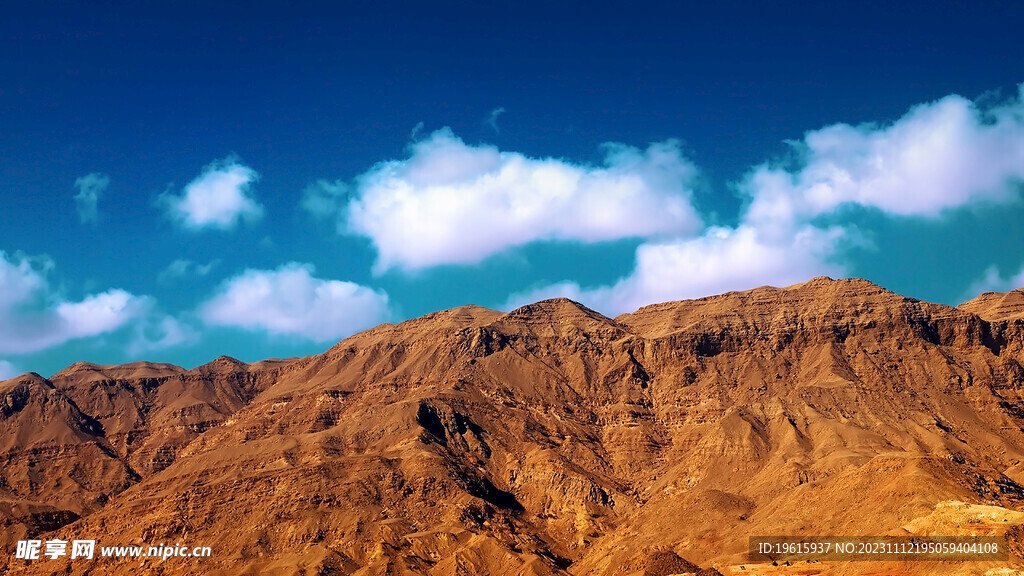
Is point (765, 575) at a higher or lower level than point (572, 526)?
lower

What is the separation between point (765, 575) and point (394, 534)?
62.8m

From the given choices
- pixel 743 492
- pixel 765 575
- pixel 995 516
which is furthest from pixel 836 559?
pixel 743 492

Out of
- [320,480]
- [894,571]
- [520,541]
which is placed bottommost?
[894,571]

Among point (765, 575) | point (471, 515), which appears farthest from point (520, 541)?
point (765, 575)

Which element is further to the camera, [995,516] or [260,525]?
[260,525]

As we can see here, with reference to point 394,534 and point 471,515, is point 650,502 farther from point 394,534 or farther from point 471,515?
point 394,534

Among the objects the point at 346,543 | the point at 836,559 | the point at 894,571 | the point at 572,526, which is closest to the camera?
the point at 894,571

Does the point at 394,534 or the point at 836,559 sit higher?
the point at 394,534

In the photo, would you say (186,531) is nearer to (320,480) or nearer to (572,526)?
(320,480)

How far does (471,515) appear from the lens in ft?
603

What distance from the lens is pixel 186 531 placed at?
611 feet

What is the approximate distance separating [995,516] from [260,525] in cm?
10787

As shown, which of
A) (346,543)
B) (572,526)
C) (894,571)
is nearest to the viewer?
(894,571)

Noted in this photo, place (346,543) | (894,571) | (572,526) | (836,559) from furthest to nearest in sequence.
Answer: (572,526), (346,543), (836,559), (894,571)
